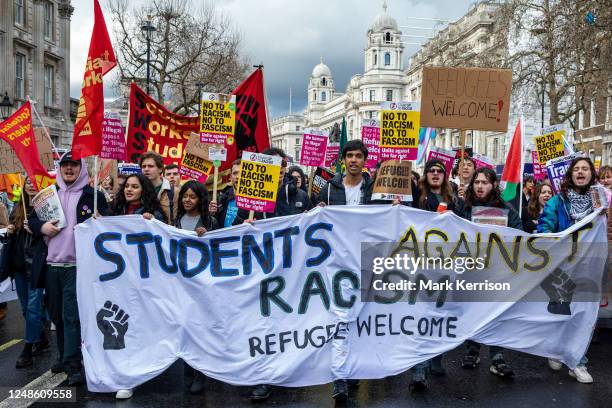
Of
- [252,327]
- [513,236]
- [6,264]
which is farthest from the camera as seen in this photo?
[6,264]

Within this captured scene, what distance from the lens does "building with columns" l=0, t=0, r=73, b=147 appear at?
2758cm

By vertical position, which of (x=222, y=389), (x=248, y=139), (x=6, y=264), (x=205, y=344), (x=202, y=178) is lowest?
(x=222, y=389)

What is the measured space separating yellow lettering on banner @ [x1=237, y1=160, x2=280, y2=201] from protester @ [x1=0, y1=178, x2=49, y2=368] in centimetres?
200

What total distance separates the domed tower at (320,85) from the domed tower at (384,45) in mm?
54254

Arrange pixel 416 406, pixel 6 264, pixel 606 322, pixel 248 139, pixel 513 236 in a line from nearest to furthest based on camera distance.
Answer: pixel 416 406 < pixel 513 236 < pixel 6 264 < pixel 606 322 < pixel 248 139

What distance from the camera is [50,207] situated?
544 centimetres

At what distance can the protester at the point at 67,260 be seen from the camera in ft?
17.4

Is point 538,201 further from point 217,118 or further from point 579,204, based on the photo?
point 217,118

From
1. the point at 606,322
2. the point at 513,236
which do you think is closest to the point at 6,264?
the point at 513,236

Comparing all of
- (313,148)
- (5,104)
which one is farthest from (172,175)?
(5,104)

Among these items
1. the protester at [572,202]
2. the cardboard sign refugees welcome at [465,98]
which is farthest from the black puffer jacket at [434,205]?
the cardboard sign refugees welcome at [465,98]

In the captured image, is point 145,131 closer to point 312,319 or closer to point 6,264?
point 6,264

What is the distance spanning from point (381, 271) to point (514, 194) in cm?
342

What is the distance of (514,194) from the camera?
7934 mm
